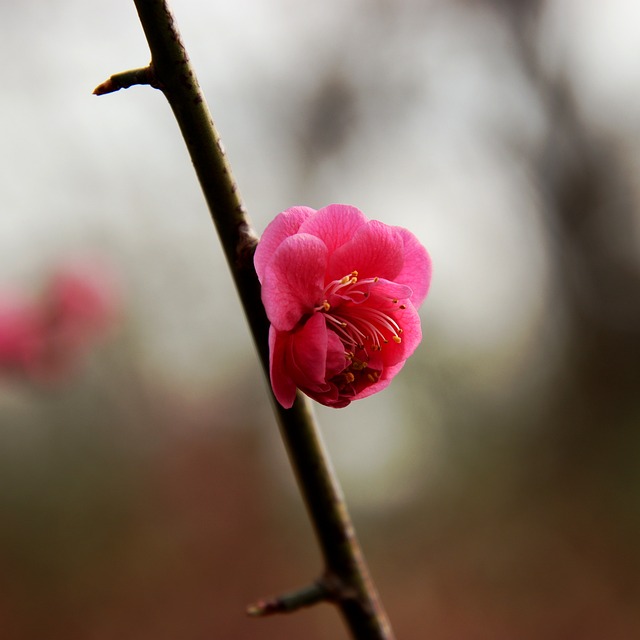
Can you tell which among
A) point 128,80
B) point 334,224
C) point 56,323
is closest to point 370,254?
point 334,224

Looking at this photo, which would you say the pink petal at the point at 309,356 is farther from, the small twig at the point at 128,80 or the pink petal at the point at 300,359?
Answer: the small twig at the point at 128,80

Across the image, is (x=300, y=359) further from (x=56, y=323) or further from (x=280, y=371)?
(x=56, y=323)

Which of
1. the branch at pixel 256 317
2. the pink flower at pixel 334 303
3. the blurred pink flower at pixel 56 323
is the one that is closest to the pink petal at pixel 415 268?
the pink flower at pixel 334 303

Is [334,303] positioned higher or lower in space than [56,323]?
lower

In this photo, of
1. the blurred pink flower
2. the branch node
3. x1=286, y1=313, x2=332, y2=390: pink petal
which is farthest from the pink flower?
the blurred pink flower

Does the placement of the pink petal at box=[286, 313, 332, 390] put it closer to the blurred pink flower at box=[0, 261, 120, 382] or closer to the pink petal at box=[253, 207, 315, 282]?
the pink petal at box=[253, 207, 315, 282]

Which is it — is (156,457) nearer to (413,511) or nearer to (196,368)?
(196,368)

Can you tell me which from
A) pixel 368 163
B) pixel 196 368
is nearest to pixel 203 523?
pixel 196 368
